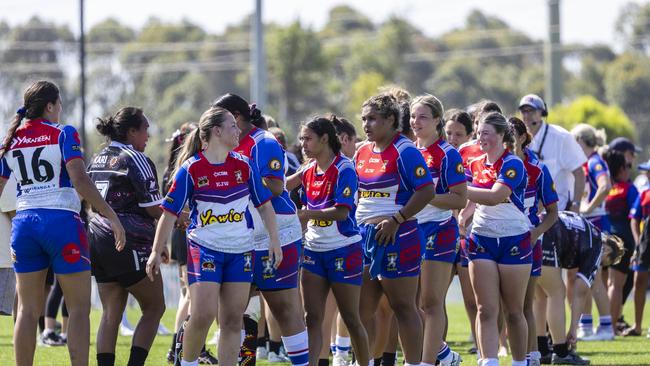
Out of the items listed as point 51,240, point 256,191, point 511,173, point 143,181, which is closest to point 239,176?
point 256,191

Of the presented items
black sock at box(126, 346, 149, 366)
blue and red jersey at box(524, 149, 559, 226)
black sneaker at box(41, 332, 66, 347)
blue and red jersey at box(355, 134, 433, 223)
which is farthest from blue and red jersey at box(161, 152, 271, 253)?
black sneaker at box(41, 332, 66, 347)

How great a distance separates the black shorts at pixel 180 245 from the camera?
11305 millimetres

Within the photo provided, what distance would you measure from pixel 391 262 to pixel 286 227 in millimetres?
777

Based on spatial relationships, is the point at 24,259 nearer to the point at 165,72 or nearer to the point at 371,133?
the point at 371,133

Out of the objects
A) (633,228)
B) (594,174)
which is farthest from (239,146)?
(633,228)

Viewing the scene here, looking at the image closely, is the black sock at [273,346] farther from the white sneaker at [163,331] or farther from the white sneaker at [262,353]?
the white sneaker at [163,331]

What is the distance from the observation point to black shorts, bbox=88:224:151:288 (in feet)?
Answer: 28.9

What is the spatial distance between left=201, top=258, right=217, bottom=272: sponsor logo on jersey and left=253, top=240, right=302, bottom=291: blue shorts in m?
0.48

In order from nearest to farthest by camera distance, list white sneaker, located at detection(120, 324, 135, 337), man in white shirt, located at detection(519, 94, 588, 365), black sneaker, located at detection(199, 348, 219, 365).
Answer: man in white shirt, located at detection(519, 94, 588, 365) → black sneaker, located at detection(199, 348, 219, 365) → white sneaker, located at detection(120, 324, 135, 337)

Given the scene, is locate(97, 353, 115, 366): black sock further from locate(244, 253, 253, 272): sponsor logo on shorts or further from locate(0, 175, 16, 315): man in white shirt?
locate(244, 253, 253, 272): sponsor logo on shorts

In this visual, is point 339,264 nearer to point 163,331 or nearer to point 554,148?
point 554,148

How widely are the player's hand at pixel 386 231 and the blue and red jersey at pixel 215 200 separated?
97 cm

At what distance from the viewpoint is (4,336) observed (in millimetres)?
14312

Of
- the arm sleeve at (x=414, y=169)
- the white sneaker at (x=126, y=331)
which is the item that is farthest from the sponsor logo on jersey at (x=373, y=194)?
the white sneaker at (x=126, y=331)
